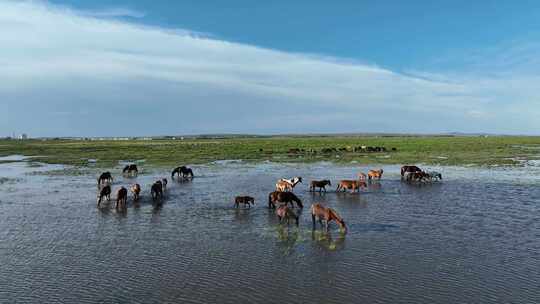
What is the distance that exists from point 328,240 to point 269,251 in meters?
1.99

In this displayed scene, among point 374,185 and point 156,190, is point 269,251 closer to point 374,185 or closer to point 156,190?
point 156,190

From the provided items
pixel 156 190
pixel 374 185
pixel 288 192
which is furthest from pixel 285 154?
pixel 288 192

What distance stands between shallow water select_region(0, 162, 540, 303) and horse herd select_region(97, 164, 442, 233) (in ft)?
1.62

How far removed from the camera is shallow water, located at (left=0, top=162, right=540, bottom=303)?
30.6 ft

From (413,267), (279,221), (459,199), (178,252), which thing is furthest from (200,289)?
(459,199)

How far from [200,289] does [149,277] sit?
150 cm

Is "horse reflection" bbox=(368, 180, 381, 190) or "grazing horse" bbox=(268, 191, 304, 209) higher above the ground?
"grazing horse" bbox=(268, 191, 304, 209)

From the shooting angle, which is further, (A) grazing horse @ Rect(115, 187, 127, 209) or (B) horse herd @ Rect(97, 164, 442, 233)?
(A) grazing horse @ Rect(115, 187, 127, 209)

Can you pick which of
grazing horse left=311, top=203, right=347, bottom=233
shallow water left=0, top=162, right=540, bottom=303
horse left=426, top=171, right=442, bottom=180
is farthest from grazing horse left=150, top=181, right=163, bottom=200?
horse left=426, top=171, right=442, bottom=180

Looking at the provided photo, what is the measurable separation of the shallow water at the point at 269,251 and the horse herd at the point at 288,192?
0.49 m

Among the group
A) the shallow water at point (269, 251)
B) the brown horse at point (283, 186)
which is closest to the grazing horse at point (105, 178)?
the shallow water at point (269, 251)

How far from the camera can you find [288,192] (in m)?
18.4

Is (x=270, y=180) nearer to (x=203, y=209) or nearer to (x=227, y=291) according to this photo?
(x=203, y=209)

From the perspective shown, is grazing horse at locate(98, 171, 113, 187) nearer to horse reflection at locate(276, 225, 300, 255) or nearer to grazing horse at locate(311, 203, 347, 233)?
horse reflection at locate(276, 225, 300, 255)
